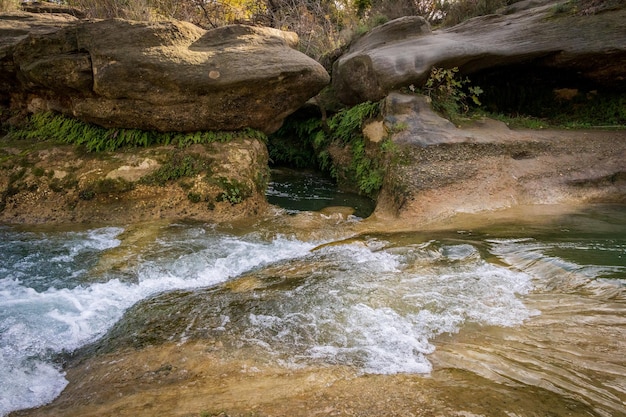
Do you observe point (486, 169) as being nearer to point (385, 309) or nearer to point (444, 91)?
point (444, 91)

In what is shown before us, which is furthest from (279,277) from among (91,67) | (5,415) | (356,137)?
(356,137)

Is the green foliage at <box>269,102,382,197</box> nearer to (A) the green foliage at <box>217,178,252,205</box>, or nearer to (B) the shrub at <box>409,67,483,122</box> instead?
(B) the shrub at <box>409,67,483,122</box>

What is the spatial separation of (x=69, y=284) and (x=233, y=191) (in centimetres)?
364

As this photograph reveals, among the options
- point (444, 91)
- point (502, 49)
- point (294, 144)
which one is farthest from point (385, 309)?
point (294, 144)

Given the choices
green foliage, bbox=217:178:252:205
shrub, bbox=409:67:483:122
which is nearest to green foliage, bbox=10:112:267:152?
green foliage, bbox=217:178:252:205

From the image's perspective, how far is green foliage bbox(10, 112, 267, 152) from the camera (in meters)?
8.86

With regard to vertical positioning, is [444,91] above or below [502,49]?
below

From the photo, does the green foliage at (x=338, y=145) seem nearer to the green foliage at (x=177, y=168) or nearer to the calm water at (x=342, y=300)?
the calm water at (x=342, y=300)

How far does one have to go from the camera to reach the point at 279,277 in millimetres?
5648

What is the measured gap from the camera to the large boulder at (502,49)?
987cm

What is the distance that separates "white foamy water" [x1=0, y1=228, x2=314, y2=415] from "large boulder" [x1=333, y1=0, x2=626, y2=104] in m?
5.25

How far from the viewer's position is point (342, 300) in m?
4.82

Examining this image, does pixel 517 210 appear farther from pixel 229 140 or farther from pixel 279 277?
pixel 229 140

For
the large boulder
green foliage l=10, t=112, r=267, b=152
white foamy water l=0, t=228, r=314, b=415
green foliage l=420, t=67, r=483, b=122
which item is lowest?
white foamy water l=0, t=228, r=314, b=415
